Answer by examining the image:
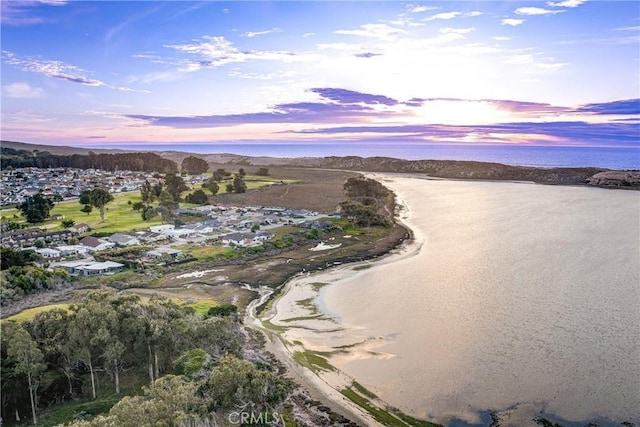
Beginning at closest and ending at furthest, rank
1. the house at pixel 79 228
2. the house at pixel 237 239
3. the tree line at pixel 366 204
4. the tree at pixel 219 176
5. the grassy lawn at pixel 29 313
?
the grassy lawn at pixel 29 313 → the house at pixel 237 239 → the house at pixel 79 228 → the tree line at pixel 366 204 → the tree at pixel 219 176

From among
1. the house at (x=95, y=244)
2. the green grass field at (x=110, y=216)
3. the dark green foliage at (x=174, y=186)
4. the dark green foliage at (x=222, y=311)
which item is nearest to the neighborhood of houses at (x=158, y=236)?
the house at (x=95, y=244)

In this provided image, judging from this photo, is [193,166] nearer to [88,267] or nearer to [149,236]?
[149,236]

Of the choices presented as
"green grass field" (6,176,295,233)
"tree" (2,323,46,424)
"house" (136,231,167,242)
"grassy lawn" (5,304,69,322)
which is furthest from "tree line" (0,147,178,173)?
"tree" (2,323,46,424)

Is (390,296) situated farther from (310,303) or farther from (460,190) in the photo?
(460,190)

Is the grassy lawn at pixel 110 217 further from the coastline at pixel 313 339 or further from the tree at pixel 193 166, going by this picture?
the tree at pixel 193 166

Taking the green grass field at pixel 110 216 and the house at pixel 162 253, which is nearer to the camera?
the house at pixel 162 253

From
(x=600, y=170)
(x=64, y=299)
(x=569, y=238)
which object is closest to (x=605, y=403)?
(x=64, y=299)
